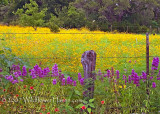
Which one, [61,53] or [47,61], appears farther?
[61,53]

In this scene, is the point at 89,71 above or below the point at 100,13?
below

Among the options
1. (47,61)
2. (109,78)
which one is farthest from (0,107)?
(47,61)

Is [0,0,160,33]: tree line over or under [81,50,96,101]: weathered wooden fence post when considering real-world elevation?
over

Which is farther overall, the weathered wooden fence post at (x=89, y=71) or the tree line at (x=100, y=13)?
the tree line at (x=100, y=13)

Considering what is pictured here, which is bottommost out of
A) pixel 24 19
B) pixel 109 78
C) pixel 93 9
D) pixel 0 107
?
pixel 0 107

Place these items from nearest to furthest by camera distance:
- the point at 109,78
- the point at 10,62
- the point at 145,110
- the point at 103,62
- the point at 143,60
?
1. the point at 145,110
2. the point at 109,78
3. the point at 10,62
4. the point at 103,62
5. the point at 143,60

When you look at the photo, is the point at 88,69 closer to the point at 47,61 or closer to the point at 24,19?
the point at 47,61

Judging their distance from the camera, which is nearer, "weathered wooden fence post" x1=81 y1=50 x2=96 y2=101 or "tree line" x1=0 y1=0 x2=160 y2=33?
"weathered wooden fence post" x1=81 y1=50 x2=96 y2=101

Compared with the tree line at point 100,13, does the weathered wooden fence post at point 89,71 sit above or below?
below

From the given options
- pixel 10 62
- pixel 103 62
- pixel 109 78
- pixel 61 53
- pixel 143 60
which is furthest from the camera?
pixel 61 53

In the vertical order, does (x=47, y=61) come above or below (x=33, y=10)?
below

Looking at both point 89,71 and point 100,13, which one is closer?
point 89,71

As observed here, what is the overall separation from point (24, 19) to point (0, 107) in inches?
723

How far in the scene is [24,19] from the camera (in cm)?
A: 2098
